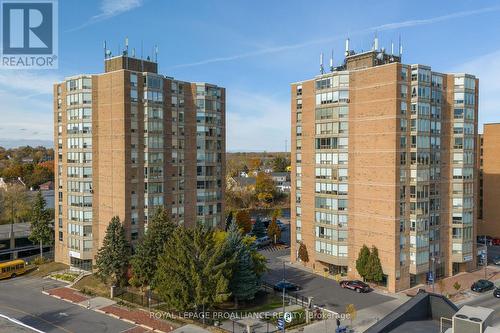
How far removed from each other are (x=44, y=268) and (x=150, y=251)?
22.3m

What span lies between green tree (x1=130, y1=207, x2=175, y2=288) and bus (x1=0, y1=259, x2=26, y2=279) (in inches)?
796

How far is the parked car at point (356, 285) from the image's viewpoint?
52241 millimetres

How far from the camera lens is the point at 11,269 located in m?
59.8

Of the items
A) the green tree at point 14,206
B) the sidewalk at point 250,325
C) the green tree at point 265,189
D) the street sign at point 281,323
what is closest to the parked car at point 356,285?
the sidewalk at point 250,325

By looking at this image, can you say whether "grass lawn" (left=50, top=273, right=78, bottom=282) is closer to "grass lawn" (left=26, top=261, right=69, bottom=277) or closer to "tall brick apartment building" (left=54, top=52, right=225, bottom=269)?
"grass lawn" (left=26, top=261, right=69, bottom=277)

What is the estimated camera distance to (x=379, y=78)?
175 ft

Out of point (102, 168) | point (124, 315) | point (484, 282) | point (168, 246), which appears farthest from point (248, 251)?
point (484, 282)

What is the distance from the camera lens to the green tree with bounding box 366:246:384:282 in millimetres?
52688

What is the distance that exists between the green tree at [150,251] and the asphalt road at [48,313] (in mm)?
6513

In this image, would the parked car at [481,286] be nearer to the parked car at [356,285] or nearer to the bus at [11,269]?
the parked car at [356,285]

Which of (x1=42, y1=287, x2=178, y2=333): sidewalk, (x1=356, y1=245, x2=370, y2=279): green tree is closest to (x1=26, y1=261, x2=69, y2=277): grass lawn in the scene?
(x1=42, y1=287, x2=178, y2=333): sidewalk

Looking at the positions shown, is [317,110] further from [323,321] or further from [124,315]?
[124,315]

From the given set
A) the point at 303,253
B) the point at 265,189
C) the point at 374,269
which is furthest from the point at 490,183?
the point at 265,189

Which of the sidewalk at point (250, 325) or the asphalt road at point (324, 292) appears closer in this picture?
the sidewalk at point (250, 325)
